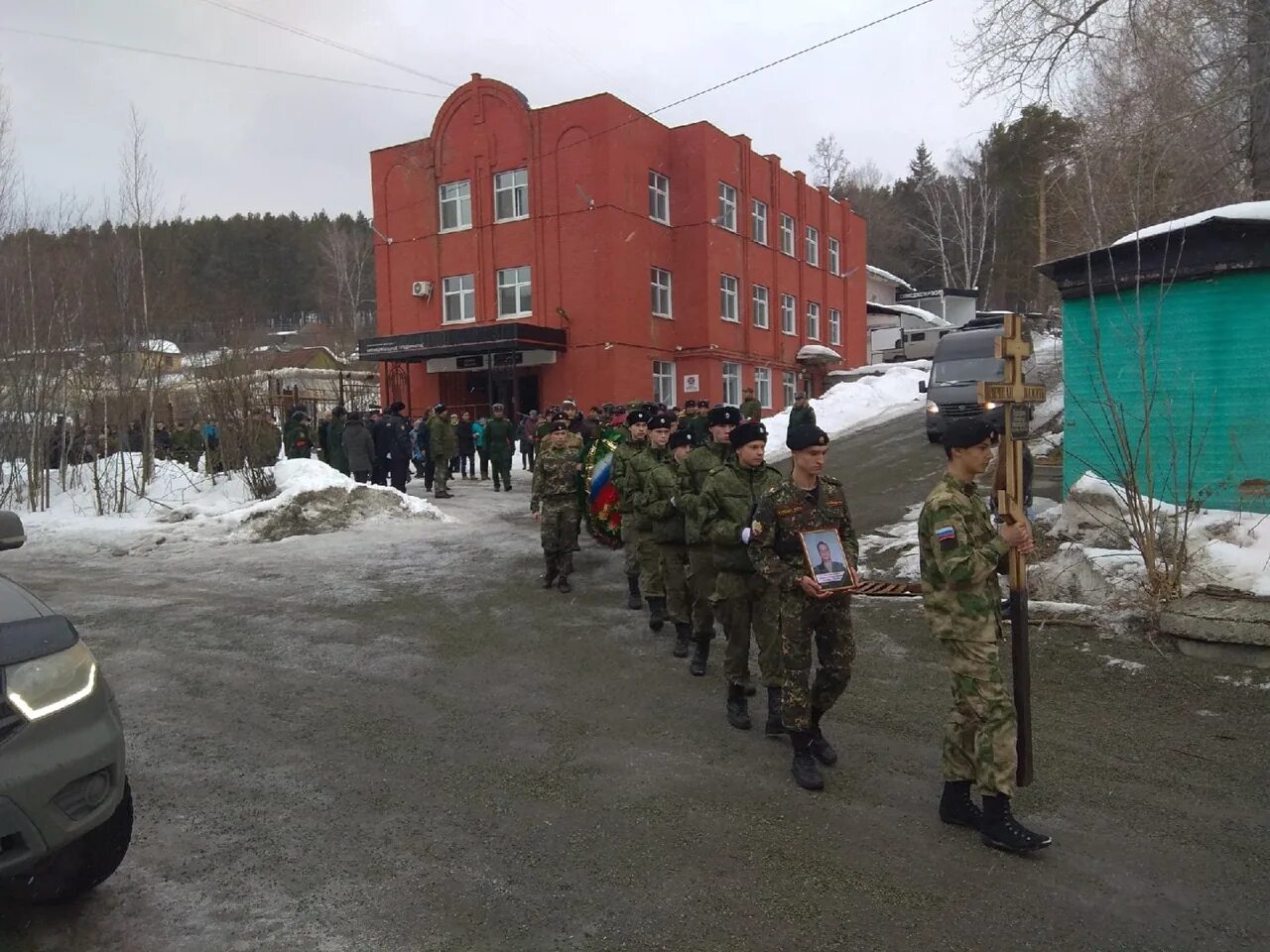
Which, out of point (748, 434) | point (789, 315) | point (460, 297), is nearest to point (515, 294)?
point (460, 297)

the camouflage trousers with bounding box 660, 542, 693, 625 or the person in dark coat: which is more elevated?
the person in dark coat

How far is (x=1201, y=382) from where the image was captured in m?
8.67

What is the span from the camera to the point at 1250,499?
833 cm

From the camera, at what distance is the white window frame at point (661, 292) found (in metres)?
29.8

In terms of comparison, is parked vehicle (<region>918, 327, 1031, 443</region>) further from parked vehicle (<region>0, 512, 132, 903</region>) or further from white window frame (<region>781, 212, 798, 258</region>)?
white window frame (<region>781, 212, 798, 258</region>)

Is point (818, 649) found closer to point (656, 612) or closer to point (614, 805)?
point (614, 805)

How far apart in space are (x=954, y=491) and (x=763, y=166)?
107ft

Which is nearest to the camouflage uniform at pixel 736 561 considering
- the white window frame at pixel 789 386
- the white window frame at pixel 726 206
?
the white window frame at pixel 726 206

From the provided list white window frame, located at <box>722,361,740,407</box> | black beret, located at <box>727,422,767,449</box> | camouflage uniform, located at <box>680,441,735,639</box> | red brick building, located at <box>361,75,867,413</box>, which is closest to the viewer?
black beret, located at <box>727,422,767,449</box>

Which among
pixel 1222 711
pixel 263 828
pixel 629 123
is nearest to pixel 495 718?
pixel 263 828

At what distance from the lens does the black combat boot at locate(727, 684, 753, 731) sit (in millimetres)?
5559

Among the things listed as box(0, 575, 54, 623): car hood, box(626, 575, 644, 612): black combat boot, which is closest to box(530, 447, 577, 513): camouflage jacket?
box(626, 575, 644, 612): black combat boot

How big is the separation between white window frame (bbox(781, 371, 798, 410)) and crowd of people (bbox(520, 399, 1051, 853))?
96.9 feet

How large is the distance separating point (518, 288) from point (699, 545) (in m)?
24.2
